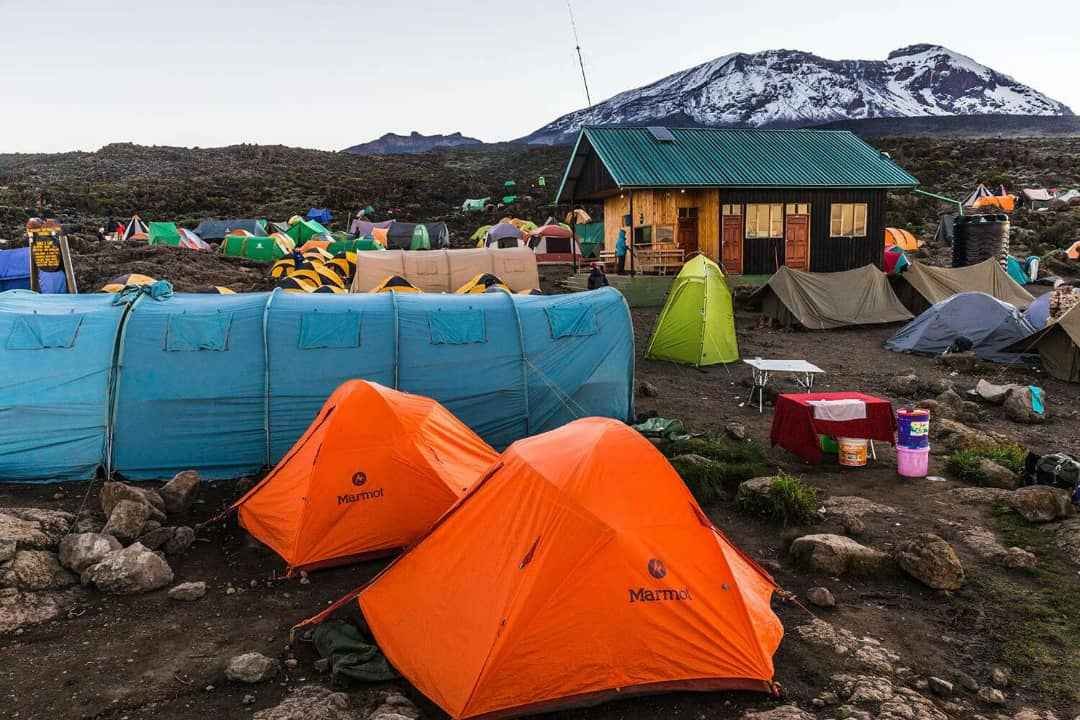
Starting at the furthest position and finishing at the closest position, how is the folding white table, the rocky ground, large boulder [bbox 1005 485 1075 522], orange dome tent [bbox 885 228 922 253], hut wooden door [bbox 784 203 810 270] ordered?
1. orange dome tent [bbox 885 228 922 253]
2. hut wooden door [bbox 784 203 810 270]
3. the folding white table
4. large boulder [bbox 1005 485 1075 522]
5. the rocky ground

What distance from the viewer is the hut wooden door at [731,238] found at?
77.0 feet

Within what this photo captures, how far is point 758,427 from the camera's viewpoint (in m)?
11.0

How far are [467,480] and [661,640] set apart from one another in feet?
10.1

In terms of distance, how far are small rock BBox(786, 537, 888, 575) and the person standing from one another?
57.1 feet

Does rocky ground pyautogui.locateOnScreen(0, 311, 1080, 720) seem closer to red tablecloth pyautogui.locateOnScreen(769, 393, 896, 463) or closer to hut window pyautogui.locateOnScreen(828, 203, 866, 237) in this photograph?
red tablecloth pyautogui.locateOnScreen(769, 393, 896, 463)

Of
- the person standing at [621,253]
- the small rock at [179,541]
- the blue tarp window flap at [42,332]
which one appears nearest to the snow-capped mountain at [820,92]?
the person standing at [621,253]

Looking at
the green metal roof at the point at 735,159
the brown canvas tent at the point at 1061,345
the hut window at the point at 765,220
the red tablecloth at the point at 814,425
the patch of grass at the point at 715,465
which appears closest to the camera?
the patch of grass at the point at 715,465

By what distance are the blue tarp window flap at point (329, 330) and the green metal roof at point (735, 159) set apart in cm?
1428

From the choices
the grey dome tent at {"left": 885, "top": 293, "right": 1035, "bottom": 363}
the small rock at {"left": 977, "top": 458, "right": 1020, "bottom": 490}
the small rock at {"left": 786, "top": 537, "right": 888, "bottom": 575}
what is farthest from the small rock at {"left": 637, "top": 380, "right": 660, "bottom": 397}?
the grey dome tent at {"left": 885, "top": 293, "right": 1035, "bottom": 363}

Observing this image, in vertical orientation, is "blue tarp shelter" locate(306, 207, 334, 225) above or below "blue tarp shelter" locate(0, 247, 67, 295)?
above

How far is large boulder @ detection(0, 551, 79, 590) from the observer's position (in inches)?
230

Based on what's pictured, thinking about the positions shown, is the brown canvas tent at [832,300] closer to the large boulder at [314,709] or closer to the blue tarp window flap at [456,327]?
the blue tarp window flap at [456,327]

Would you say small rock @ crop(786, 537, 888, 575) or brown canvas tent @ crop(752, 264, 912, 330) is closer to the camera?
small rock @ crop(786, 537, 888, 575)

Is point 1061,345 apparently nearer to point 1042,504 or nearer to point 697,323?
point 697,323
